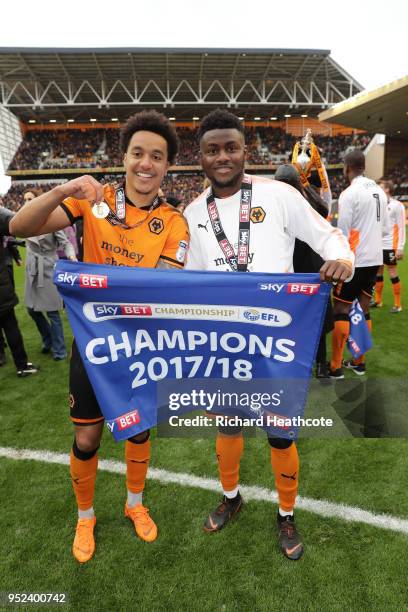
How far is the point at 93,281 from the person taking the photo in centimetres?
190

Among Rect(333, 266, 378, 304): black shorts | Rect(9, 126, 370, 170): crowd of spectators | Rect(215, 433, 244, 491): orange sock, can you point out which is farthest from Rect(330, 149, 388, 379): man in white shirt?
Rect(9, 126, 370, 170): crowd of spectators

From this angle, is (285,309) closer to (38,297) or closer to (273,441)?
(273,441)

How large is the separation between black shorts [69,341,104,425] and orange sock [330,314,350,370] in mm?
2803

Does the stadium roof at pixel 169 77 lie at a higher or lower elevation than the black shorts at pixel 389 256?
higher

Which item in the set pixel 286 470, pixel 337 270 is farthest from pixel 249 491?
pixel 337 270

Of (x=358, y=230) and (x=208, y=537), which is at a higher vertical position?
(x=358, y=230)

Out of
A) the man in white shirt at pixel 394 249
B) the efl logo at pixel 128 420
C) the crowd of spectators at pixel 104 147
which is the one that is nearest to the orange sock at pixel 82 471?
the efl logo at pixel 128 420

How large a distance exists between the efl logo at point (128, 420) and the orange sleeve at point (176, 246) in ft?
2.50

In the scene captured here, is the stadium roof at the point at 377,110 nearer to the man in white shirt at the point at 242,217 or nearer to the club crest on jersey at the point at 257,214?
the man in white shirt at the point at 242,217

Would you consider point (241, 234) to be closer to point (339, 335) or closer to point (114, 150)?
point (339, 335)

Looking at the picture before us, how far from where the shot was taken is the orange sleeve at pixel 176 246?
199 centimetres

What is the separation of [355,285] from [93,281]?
294 cm

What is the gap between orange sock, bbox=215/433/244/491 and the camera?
231 cm

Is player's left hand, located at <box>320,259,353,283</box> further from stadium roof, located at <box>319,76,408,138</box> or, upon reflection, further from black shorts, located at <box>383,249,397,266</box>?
stadium roof, located at <box>319,76,408,138</box>
